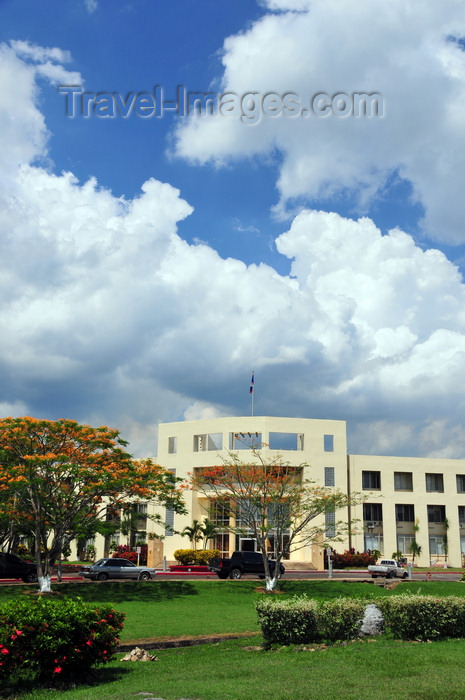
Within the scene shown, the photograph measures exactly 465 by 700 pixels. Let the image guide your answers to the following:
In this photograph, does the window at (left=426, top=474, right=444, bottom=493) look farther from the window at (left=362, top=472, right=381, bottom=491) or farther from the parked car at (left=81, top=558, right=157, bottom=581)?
the parked car at (left=81, top=558, right=157, bottom=581)

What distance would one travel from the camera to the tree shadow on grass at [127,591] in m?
28.9

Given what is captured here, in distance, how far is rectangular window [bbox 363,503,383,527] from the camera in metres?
61.4

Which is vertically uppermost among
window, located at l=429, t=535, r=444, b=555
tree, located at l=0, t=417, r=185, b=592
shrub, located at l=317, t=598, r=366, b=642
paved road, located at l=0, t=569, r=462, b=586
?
tree, located at l=0, t=417, r=185, b=592

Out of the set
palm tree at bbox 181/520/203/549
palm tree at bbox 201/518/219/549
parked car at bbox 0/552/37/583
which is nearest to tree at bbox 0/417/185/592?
parked car at bbox 0/552/37/583

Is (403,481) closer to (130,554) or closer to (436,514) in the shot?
(436,514)

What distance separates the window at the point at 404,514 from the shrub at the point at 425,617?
4916 cm

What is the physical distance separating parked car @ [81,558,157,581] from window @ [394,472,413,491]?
32.6m

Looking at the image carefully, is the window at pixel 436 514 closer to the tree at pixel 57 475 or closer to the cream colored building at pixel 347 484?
the cream colored building at pixel 347 484

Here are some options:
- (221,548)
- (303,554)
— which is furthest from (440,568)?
(221,548)

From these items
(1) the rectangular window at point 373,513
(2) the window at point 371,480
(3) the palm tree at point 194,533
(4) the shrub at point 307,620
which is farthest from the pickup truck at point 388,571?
(4) the shrub at point 307,620

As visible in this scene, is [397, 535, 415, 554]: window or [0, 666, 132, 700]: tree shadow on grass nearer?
[0, 666, 132, 700]: tree shadow on grass

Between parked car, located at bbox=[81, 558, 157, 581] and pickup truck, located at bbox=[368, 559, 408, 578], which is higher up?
parked car, located at bbox=[81, 558, 157, 581]

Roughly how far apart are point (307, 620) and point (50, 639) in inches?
259

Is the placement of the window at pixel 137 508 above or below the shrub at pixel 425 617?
above
